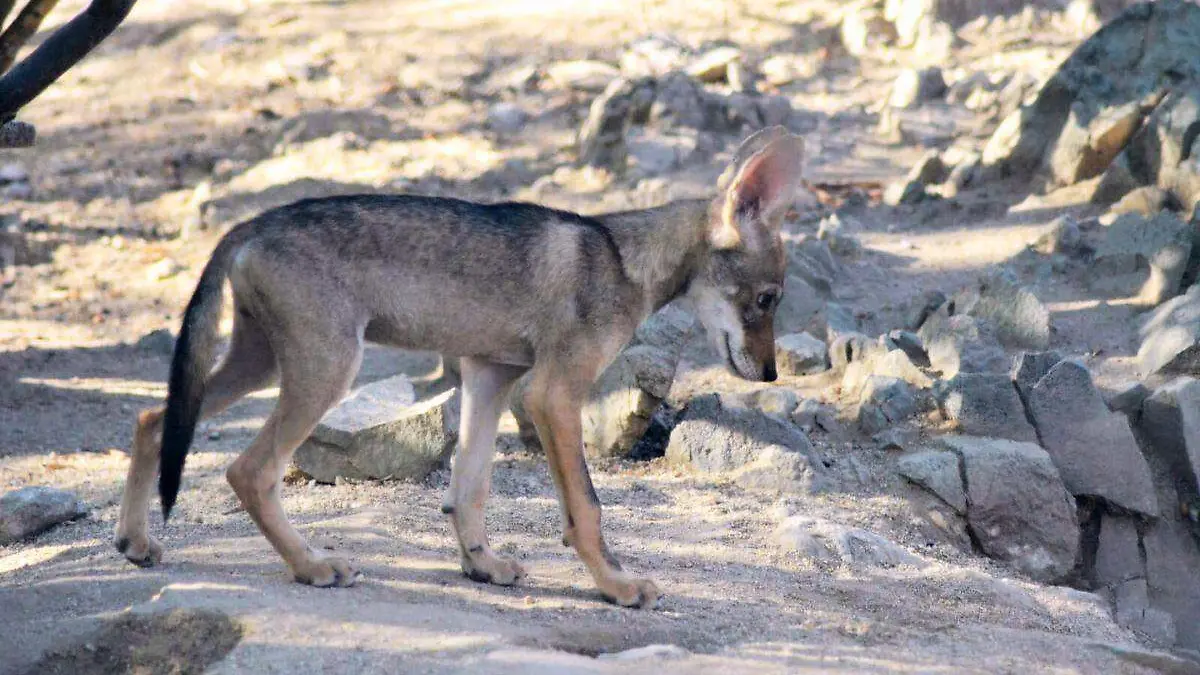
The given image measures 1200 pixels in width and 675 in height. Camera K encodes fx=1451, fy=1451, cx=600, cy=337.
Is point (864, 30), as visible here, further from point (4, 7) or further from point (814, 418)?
point (4, 7)

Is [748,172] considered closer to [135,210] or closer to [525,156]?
[525,156]

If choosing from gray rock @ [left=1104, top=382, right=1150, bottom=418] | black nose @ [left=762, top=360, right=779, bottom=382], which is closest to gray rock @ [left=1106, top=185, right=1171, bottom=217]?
gray rock @ [left=1104, top=382, right=1150, bottom=418]

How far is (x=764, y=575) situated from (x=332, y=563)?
1856mm

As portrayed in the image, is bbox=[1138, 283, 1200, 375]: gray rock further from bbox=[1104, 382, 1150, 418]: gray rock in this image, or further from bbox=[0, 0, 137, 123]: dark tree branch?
bbox=[0, 0, 137, 123]: dark tree branch

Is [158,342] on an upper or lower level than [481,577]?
lower

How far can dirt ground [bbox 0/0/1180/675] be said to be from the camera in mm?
5016

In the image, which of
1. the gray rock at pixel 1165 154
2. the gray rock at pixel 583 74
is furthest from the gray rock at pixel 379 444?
the gray rock at pixel 583 74

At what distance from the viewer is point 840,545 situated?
21.3 feet

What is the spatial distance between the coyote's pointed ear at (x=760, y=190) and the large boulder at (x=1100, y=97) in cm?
642

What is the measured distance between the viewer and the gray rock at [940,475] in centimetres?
740

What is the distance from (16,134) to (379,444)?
2.21m

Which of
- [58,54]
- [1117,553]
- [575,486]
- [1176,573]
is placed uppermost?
[58,54]

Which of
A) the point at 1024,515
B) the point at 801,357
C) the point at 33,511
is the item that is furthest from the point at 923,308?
the point at 33,511

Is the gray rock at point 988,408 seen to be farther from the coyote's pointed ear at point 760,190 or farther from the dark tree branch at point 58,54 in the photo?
the dark tree branch at point 58,54
